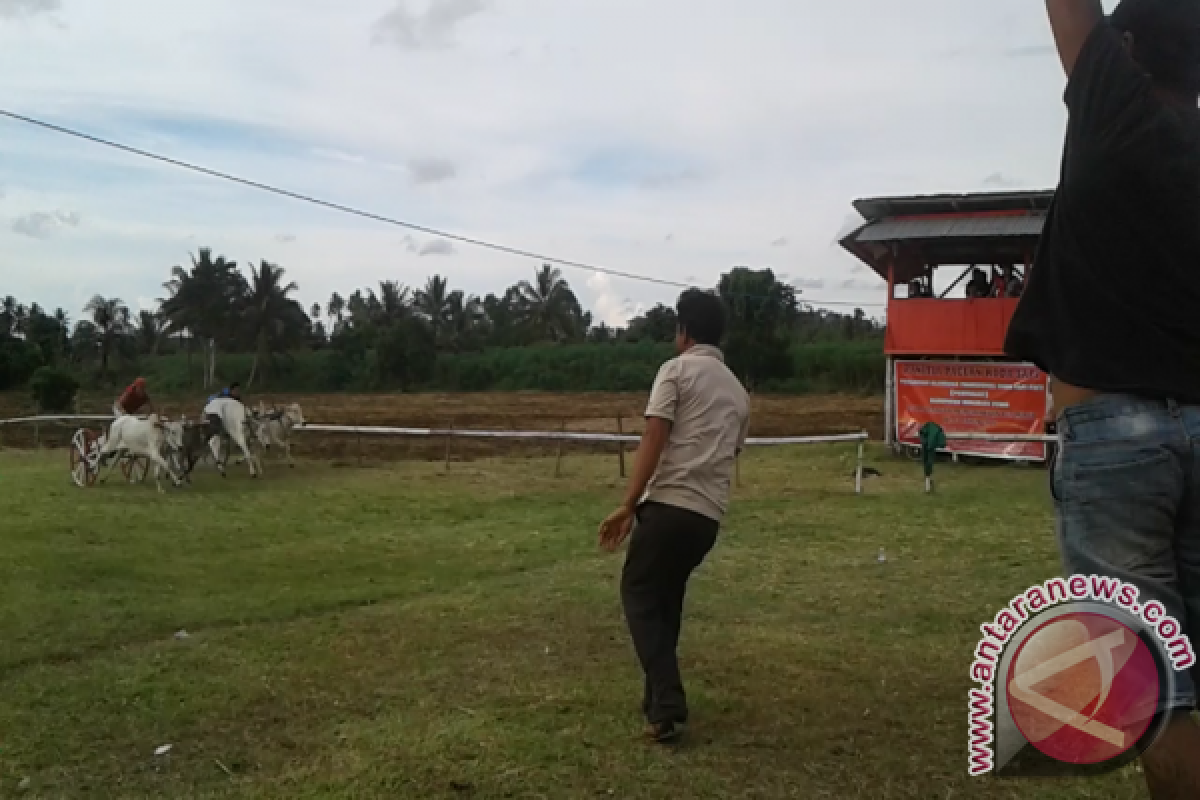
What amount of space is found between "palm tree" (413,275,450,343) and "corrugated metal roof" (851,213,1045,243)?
48373 mm

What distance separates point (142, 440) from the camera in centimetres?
1500

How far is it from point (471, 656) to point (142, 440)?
430 inches

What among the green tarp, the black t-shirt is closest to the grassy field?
the black t-shirt

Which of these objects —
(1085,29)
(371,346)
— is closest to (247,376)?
(371,346)

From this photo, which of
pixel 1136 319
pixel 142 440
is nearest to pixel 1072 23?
pixel 1136 319

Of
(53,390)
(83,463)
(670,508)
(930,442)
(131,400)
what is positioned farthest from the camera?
(53,390)

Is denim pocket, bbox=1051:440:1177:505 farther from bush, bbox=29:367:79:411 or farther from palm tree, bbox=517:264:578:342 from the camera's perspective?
palm tree, bbox=517:264:578:342

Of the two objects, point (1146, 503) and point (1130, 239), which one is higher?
point (1130, 239)

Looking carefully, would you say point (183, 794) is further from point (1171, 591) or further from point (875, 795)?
point (1171, 591)

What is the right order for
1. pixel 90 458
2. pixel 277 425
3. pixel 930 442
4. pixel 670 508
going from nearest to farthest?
1. pixel 670 508
2. pixel 930 442
3. pixel 90 458
4. pixel 277 425

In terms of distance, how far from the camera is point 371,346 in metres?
55.2

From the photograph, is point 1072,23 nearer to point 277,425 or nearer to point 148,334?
point 277,425

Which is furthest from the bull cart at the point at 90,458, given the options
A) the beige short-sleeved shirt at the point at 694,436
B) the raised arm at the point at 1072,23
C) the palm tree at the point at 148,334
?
the palm tree at the point at 148,334

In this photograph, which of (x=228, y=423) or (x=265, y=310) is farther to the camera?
(x=265, y=310)
